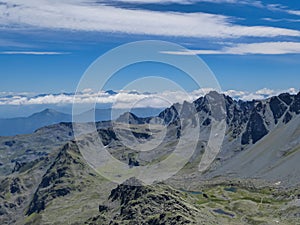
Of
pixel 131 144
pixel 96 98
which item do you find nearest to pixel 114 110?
pixel 96 98

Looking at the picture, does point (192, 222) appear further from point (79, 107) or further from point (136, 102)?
point (79, 107)

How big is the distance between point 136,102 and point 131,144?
52229 mm

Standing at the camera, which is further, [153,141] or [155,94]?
[153,141]

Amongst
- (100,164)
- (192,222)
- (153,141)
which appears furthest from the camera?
(192,222)

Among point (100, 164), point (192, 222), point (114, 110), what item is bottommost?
point (192, 222)

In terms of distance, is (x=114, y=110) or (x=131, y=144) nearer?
(x=114, y=110)

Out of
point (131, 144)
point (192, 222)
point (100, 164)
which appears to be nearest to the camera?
point (100, 164)

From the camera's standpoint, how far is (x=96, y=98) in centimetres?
9088

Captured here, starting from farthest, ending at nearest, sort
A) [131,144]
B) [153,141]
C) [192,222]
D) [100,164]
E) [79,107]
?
1. [192,222]
2. [153,141]
3. [131,144]
4. [100,164]
5. [79,107]

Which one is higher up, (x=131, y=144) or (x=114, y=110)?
(x=114, y=110)

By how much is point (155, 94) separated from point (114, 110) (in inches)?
488

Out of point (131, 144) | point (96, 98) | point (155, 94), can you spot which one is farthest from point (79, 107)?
point (131, 144)

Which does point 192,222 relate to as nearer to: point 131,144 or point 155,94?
point 131,144

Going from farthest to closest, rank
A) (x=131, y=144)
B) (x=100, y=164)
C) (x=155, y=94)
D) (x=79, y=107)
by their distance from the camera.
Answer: (x=131, y=144), (x=100, y=164), (x=155, y=94), (x=79, y=107)
